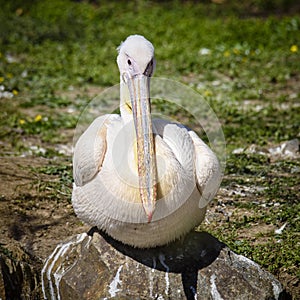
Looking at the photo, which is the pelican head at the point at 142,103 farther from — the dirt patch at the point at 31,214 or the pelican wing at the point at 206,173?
the dirt patch at the point at 31,214

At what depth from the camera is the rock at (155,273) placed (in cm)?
431

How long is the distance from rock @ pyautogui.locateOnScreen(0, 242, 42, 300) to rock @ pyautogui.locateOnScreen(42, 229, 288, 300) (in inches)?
2.9

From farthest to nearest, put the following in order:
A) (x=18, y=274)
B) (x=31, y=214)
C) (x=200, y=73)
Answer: (x=200, y=73) → (x=31, y=214) → (x=18, y=274)

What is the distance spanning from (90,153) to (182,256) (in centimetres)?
91

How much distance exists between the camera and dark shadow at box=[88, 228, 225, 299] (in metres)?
4.38

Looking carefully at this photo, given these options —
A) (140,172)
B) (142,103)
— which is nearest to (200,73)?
(142,103)

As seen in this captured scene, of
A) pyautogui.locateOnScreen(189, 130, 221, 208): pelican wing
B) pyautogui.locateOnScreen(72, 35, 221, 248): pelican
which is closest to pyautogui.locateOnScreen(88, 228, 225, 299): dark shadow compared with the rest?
pyautogui.locateOnScreen(72, 35, 221, 248): pelican

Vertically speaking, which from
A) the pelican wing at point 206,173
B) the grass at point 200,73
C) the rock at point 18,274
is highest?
the pelican wing at point 206,173

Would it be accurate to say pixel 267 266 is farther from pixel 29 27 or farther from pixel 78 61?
pixel 29 27

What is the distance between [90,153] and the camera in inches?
173

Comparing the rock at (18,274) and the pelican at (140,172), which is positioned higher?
the pelican at (140,172)

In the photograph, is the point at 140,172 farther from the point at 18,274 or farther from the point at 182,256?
the point at 18,274

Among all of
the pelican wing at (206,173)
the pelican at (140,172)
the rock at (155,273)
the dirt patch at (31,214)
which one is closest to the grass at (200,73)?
the dirt patch at (31,214)

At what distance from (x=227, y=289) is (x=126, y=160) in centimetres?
106
